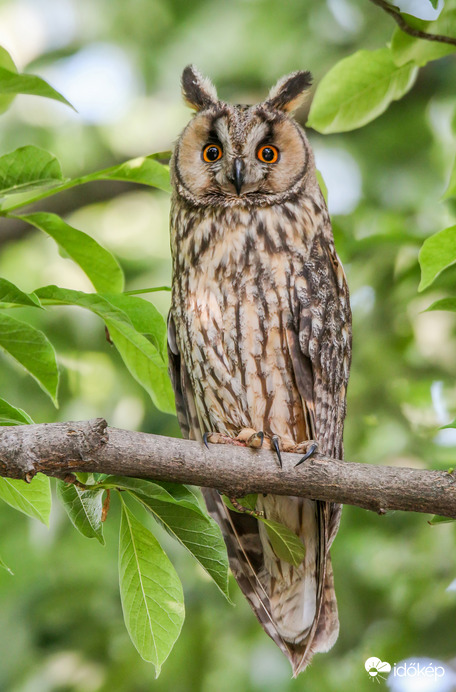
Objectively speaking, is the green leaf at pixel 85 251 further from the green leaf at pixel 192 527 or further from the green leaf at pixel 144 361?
the green leaf at pixel 192 527

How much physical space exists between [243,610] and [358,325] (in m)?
1.68

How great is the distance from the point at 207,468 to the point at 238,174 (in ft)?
4.21

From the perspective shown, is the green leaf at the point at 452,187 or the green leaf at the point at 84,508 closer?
the green leaf at the point at 84,508

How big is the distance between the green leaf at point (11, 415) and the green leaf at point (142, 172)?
28.4 inches

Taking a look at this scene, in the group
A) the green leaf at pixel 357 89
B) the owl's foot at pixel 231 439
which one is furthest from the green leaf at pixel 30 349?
the green leaf at pixel 357 89

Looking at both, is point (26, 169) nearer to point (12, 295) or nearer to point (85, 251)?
point (85, 251)

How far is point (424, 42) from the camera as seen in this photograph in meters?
2.19

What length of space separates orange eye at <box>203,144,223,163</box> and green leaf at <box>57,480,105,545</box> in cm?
150

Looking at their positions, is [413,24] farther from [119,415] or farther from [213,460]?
[119,415]

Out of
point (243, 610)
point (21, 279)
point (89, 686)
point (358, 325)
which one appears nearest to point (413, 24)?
point (358, 325)

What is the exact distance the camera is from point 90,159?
19.6ft

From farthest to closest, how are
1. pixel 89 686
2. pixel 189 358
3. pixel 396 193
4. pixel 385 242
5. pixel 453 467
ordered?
pixel 396 193 < pixel 89 686 < pixel 385 242 < pixel 189 358 < pixel 453 467

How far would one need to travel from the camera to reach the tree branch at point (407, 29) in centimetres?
205

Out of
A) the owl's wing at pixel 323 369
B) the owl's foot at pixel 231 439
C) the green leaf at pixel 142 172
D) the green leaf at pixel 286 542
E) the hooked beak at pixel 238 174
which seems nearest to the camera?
the green leaf at pixel 286 542
